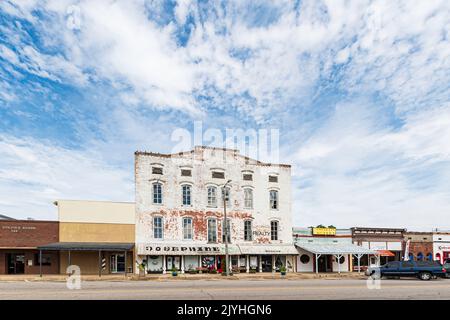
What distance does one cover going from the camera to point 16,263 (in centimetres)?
3234

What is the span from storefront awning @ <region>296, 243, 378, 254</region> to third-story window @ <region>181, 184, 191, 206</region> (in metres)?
11.3

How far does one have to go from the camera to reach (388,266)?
27.9 m

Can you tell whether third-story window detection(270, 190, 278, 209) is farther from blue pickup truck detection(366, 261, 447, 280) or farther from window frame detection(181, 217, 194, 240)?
blue pickup truck detection(366, 261, 447, 280)

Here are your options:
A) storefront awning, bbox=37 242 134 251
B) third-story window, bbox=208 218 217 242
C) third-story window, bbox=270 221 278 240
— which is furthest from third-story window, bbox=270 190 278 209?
storefront awning, bbox=37 242 134 251

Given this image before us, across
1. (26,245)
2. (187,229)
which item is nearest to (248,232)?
(187,229)

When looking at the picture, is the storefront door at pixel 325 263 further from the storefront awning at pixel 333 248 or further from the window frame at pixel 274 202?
the window frame at pixel 274 202

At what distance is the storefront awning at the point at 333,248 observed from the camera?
3558cm

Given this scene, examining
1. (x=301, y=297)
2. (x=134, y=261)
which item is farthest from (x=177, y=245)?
(x=301, y=297)

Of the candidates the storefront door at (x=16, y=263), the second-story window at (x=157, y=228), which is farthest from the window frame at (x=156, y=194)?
the storefront door at (x=16, y=263)

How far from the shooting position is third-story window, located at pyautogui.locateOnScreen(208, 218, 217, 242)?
35281 mm

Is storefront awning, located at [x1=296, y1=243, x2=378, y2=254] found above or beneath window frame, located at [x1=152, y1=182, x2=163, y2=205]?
beneath

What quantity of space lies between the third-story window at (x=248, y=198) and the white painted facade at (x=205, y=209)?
0.14 metres

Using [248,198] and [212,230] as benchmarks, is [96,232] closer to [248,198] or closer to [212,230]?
[212,230]
